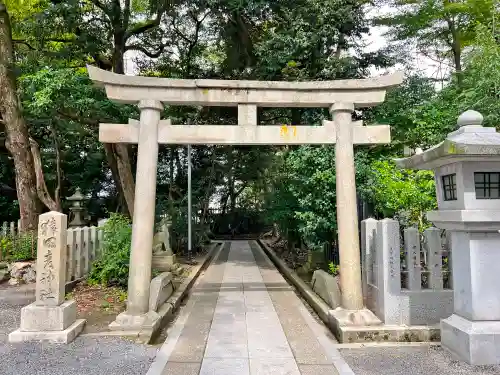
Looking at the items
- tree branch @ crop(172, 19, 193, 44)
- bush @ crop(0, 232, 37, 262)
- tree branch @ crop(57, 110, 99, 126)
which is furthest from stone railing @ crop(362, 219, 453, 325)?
tree branch @ crop(172, 19, 193, 44)

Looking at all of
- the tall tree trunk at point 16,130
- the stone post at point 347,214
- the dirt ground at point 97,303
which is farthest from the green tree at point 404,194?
the tall tree trunk at point 16,130

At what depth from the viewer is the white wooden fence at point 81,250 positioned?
8.81 metres

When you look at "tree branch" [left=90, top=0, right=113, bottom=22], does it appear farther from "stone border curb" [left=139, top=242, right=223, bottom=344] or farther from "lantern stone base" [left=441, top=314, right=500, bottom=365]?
"lantern stone base" [left=441, top=314, right=500, bottom=365]

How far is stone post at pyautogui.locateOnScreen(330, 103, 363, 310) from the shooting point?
6195 mm

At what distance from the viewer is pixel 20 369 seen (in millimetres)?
4402

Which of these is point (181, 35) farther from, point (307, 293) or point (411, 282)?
point (411, 282)

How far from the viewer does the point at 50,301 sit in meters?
5.37

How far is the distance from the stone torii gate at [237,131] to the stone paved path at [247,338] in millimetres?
958

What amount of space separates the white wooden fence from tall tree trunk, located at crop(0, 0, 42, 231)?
4.23 m

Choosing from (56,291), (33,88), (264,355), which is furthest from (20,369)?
(33,88)

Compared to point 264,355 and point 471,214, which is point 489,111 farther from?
point 264,355

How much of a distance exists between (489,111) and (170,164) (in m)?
13.0

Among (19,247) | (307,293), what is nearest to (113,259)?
(307,293)

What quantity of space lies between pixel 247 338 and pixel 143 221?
252 centimetres
